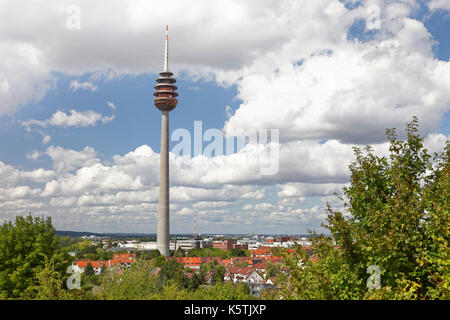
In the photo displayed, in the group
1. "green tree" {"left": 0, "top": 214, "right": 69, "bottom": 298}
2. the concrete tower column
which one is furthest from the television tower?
"green tree" {"left": 0, "top": 214, "right": 69, "bottom": 298}

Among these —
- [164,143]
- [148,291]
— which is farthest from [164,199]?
[148,291]

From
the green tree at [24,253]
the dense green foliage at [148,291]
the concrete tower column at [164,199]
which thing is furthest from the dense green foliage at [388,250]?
the concrete tower column at [164,199]

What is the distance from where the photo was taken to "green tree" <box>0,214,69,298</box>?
3556cm

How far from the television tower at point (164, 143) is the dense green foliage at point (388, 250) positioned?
118018mm

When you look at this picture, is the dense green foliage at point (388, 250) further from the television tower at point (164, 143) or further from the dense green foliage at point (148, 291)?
the television tower at point (164, 143)

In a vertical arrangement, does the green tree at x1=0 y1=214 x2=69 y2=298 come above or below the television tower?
below

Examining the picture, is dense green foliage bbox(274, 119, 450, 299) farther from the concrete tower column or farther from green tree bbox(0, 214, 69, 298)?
the concrete tower column

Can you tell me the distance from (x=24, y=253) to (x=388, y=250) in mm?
34337

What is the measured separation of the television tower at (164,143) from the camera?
132750 millimetres

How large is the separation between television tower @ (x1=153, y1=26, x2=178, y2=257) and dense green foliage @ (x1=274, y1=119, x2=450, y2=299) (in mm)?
118018

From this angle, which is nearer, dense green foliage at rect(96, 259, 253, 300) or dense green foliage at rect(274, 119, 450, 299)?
dense green foliage at rect(96, 259, 253, 300)

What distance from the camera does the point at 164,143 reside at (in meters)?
135

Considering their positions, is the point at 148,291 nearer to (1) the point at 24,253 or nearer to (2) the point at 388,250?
(2) the point at 388,250
